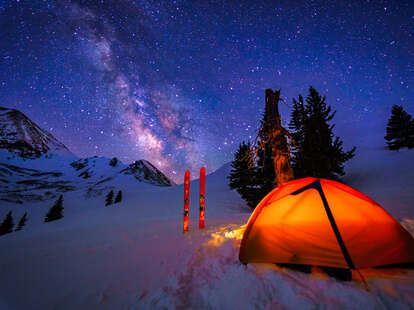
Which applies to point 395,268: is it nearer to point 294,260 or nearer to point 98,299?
point 294,260

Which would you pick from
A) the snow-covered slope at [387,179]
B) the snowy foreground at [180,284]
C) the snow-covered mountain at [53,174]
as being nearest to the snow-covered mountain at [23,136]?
the snow-covered mountain at [53,174]

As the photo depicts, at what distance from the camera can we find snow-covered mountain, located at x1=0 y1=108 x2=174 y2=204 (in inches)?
2185

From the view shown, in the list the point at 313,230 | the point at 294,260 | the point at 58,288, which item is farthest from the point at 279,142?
the point at 58,288

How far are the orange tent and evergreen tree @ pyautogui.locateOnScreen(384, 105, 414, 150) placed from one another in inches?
968

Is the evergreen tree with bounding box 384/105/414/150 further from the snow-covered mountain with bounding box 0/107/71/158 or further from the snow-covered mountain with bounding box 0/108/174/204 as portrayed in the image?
the snow-covered mountain with bounding box 0/107/71/158

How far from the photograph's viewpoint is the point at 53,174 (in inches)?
3460

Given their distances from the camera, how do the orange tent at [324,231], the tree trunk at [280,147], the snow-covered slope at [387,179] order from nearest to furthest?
1. the orange tent at [324,231]
2. the tree trunk at [280,147]
3. the snow-covered slope at [387,179]

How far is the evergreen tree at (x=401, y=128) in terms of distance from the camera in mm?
17805

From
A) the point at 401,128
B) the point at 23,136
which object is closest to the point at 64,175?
the point at 23,136

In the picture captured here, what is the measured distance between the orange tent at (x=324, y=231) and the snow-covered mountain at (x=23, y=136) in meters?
166

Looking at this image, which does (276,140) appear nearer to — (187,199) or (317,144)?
(187,199)

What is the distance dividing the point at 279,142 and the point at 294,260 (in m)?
3.17

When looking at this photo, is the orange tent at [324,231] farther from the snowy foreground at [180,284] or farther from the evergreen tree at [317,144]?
the evergreen tree at [317,144]

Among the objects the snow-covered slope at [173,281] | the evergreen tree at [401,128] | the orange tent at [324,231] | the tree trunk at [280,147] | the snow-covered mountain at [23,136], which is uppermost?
the snow-covered mountain at [23,136]
